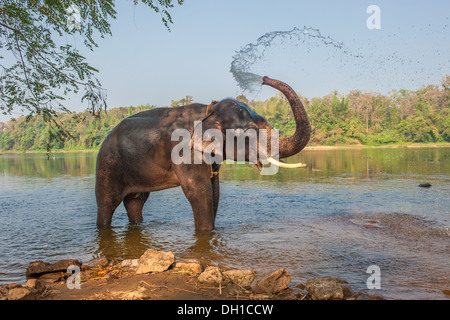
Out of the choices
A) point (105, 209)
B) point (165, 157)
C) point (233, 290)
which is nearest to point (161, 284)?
point (233, 290)

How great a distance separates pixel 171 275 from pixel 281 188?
30.0 ft

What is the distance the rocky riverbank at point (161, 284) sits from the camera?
404 centimetres

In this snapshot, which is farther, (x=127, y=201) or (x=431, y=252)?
(x=127, y=201)

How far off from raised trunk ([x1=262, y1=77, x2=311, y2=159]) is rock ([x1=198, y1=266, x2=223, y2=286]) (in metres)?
2.58

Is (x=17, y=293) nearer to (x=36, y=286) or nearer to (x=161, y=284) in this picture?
(x=36, y=286)

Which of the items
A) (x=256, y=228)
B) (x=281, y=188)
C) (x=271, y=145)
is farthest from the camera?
(x=281, y=188)

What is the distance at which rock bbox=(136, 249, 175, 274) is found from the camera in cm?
484

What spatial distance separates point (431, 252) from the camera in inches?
227

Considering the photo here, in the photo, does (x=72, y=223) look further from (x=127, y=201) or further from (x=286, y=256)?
(x=286, y=256)

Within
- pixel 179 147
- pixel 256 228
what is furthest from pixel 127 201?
pixel 256 228

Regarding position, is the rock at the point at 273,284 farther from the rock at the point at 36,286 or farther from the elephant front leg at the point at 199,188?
the elephant front leg at the point at 199,188

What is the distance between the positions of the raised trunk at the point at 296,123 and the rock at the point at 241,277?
2.38 meters

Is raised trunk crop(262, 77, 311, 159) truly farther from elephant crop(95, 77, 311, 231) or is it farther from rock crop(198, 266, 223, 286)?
rock crop(198, 266, 223, 286)

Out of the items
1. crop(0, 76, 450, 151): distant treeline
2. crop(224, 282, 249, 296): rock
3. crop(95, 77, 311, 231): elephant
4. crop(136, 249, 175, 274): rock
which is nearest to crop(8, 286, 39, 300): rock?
crop(136, 249, 175, 274): rock
